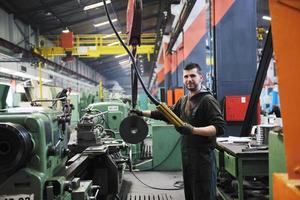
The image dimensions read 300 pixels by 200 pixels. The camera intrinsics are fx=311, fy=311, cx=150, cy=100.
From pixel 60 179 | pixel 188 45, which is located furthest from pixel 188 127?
pixel 188 45

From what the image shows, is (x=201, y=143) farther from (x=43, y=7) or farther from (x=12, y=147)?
(x=43, y=7)

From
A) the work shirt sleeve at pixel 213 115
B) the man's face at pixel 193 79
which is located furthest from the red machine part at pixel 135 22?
the work shirt sleeve at pixel 213 115

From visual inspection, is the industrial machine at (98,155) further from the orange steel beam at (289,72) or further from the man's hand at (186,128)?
the orange steel beam at (289,72)

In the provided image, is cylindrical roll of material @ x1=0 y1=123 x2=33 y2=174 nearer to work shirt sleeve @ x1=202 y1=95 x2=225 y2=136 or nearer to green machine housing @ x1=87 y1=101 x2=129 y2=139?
work shirt sleeve @ x1=202 y1=95 x2=225 y2=136

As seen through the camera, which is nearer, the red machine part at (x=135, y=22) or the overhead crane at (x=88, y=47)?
the red machine part at (x=135, y=22)

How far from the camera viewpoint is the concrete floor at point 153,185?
4.03 m

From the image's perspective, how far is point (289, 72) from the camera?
89cm

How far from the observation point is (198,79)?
8.71 feet

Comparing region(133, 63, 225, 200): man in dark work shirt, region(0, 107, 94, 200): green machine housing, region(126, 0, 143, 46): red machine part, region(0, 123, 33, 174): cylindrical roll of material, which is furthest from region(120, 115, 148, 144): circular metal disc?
region(0, 123, 33, 174): cylindrical roll of material

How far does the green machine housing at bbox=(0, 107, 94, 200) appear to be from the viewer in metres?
1.50

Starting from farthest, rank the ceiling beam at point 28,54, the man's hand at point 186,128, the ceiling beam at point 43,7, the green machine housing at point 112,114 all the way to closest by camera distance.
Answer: the ceiling beam at point 43,7, the ceiling beam at point 28,54, the green machine housing at point 112,114, the man's hand at point 186,128

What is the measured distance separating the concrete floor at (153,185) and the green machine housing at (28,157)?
2389 mm

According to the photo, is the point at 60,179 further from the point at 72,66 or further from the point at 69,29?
the point at 72,66

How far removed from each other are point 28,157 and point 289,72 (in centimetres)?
129
